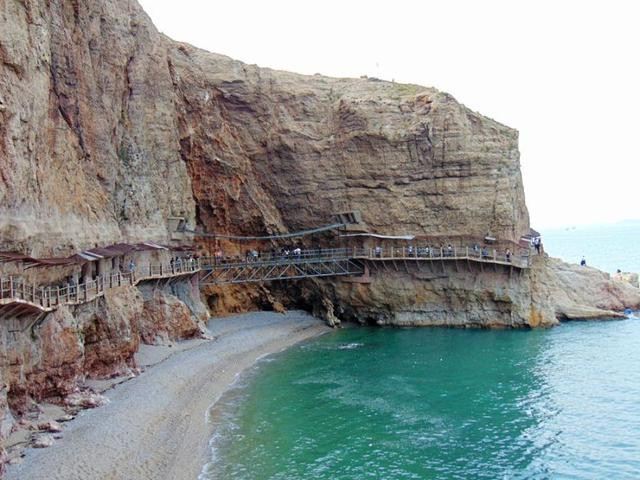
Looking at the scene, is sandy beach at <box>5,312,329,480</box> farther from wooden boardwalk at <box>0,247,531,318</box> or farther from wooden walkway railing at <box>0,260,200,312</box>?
wooden boardwalk at <box>0,247,531,318</box>

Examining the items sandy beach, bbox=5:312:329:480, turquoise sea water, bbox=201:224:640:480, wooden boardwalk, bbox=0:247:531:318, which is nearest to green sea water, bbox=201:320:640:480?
turquoise sea water, bbox=201:224:640:480

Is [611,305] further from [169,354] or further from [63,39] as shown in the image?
[63,39]

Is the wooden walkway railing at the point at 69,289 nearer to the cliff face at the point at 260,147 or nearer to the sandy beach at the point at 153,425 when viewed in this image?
the cliff face at the point at 260,147

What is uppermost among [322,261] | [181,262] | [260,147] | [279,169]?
[260,147]

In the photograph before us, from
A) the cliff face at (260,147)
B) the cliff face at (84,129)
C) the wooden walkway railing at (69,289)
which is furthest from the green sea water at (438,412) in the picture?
the cliff face at (260,147)

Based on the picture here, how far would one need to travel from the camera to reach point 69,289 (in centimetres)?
2944

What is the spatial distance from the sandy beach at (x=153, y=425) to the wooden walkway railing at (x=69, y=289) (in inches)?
192

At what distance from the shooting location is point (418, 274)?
2074 inches

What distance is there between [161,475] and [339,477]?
21.8 feet

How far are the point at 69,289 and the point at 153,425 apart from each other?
7.99 meters

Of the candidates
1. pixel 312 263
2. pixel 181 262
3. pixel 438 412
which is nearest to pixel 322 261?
pixel 312 263

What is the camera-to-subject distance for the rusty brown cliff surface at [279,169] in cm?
3816

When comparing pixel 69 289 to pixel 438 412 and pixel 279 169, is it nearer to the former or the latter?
pixel 438 412

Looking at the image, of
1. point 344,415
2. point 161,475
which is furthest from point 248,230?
point 161,475
